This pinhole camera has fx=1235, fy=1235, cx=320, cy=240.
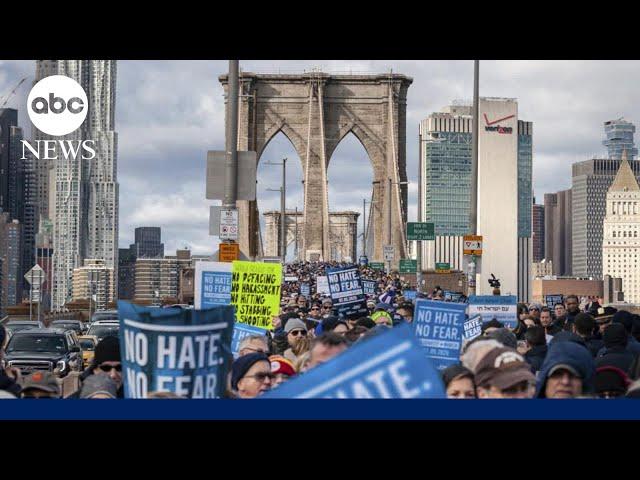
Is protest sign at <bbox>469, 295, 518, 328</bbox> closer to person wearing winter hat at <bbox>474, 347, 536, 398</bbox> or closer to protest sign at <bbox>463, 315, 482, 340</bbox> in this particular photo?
protest sign at <bbox>463, 315, 482, 340</bbox>

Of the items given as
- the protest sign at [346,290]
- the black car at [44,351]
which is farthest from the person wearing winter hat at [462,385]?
the black car at [44,351]

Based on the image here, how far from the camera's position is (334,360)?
14.2 feet

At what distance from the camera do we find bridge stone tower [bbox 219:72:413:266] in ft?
394

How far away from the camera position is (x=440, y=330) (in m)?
12.1

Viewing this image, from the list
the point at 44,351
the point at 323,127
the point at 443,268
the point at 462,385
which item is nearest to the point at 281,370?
the point at 462,385

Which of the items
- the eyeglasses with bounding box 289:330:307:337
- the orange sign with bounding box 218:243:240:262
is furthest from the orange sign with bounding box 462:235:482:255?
the eyeglasses with bounding box 289:330:307:337

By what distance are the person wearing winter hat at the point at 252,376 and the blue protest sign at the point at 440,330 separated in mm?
4550

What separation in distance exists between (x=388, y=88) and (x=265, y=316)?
110 metres

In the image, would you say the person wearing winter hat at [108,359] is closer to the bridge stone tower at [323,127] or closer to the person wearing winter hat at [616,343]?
the person wearing winter hat at [616,343]

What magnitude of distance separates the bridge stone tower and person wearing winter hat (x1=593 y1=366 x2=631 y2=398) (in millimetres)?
109210
